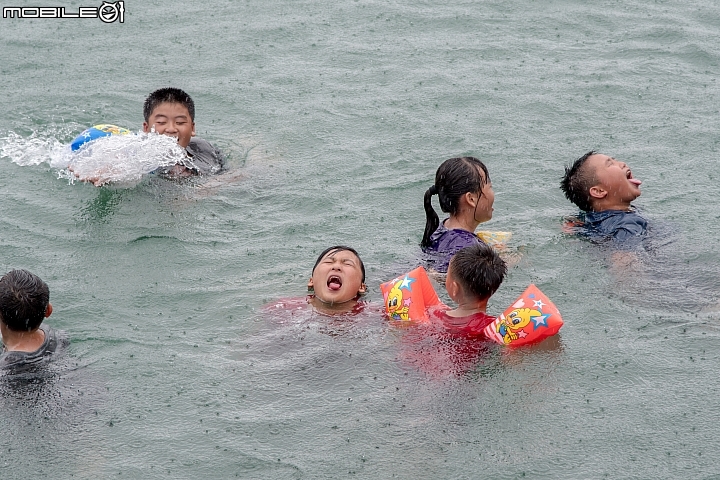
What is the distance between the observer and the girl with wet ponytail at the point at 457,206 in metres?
8.35

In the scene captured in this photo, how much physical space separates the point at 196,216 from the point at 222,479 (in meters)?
3.99

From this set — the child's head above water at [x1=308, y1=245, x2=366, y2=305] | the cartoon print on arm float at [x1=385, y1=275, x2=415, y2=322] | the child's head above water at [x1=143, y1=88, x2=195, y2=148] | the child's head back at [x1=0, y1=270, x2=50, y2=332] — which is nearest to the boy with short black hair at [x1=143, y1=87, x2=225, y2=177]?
the child's head above water at [x1=143, y1=88, x2=195, y2=148]

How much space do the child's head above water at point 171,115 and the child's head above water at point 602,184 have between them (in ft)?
12.8

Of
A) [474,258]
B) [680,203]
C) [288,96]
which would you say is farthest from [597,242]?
[288,96]

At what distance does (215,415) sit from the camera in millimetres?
6543

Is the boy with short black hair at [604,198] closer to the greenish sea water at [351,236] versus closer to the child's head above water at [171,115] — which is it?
the greenish sea water at [351,236]

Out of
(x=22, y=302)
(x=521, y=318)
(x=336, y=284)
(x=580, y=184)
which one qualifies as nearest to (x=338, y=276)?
(x=336, y=284)

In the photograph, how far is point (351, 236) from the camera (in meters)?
9.21

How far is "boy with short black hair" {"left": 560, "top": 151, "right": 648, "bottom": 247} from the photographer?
890cm

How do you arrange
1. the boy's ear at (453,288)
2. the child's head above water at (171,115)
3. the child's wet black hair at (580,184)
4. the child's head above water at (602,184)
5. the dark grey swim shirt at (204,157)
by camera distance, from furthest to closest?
the dark grey swim shirt at (204,157)
the child's head above water at (171,115)
the child's wet black hair at (580,184)
the child's head above water at (602,184)
the boy's ear at (453,288)

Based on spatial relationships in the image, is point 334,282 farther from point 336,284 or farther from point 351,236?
point 351,236

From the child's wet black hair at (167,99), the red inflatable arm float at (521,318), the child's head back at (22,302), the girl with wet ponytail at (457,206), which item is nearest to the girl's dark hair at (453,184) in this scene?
the girl with wet ponytail at (457,206)

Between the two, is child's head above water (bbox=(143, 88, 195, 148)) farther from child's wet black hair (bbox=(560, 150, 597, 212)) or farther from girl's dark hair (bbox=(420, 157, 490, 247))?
child's wet black hair (bbox=(560, 150, 597, 212))

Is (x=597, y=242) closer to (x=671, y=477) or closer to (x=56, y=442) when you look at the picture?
(x=671, y=477)
